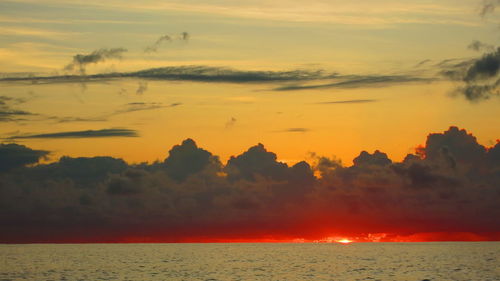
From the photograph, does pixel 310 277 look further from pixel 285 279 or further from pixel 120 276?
pixel 120 276

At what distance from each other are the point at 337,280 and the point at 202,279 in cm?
3306

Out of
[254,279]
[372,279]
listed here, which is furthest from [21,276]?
[372,279]

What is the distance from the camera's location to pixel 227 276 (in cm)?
19550

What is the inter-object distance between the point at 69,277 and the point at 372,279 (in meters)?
77.1

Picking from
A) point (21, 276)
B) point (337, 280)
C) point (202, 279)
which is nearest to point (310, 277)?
point (337, 280)

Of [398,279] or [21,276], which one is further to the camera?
[21,276]

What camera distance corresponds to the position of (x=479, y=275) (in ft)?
650

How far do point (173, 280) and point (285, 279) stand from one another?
27299 mm

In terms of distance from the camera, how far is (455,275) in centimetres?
19975

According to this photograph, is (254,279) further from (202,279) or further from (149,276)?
(149,276)

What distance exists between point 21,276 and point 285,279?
7001 cm

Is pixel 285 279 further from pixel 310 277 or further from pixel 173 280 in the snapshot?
pixel 173 280

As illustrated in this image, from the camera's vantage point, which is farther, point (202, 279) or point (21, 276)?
point (21, 276)

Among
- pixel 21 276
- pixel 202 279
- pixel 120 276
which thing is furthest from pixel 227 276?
pixel 21 276
